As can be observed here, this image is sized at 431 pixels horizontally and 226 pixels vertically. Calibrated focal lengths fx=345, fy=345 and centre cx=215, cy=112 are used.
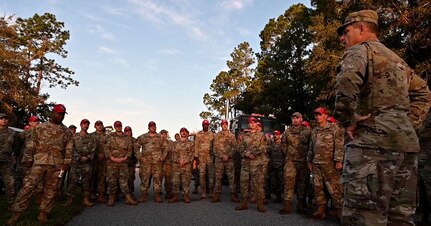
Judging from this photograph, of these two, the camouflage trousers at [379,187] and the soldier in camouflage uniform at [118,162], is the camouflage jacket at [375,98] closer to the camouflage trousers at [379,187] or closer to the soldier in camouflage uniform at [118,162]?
the camouflage trousers at [379,187]

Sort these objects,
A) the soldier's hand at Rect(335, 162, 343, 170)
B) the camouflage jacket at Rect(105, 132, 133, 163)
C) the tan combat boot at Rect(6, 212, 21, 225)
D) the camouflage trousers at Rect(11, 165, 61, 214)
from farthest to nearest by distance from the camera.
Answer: the camouflage jacket at Rect(105, 132, 133, 163) < the soldier's hand at Rect(335, 162, 343, 170) < the camouflage trousers at Rect(11, 165, 61, 214) < the tan combat boot at Rect(6, 212, 21, 225)

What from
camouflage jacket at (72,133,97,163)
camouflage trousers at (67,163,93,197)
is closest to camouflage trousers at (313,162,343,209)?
camouflage trousers at (67,163,93,197)

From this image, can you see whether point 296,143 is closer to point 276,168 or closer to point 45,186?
point 276,168

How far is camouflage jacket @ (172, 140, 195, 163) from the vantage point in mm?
10320

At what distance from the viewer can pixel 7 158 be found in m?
7.80

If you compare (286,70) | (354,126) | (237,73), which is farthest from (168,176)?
(237,73)

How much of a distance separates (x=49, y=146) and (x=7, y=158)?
1.95 metres

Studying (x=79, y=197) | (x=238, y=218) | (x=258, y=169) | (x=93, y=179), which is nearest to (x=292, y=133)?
(x=258, y=169)

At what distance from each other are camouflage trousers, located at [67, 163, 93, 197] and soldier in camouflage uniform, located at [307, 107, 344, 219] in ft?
18.8

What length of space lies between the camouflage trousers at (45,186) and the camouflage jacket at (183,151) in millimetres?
4188

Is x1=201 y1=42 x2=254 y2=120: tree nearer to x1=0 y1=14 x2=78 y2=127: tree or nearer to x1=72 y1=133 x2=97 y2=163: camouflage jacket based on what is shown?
x1=0 y1=14 x2=78 y2=127: tree

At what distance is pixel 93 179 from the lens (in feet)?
33.4

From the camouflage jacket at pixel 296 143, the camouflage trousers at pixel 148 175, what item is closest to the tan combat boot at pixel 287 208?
the camouflage jacket at pixel 296 143

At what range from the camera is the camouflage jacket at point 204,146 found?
11047 mm
